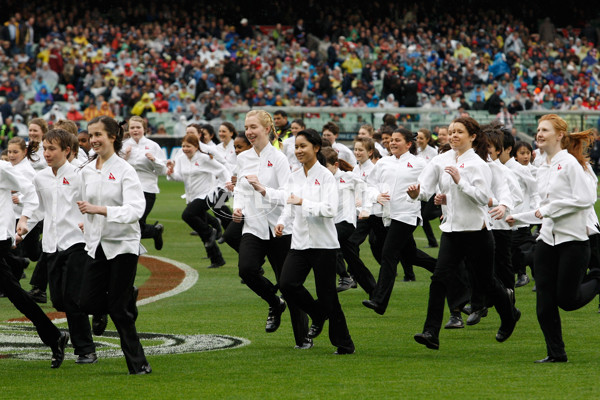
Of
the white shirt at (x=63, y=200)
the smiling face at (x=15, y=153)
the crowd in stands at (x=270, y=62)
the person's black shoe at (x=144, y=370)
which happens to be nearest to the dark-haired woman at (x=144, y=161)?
the smiling face at (x=15, y=153)

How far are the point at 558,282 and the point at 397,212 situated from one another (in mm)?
3648

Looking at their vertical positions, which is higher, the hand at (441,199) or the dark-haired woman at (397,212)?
the hand at (441,199)

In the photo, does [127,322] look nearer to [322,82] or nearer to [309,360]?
[309,360]

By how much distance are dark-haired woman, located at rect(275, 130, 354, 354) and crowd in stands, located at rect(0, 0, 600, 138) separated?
2375 cm

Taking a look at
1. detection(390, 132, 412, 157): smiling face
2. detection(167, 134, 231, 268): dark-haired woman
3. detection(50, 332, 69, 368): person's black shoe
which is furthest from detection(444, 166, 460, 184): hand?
detection(167, 134, 231, 268): dark-haired woman

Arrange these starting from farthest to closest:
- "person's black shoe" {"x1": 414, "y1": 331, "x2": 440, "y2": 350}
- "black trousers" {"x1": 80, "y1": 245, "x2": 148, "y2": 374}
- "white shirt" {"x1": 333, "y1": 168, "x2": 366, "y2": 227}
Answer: "white shirt" {"x1": 333, "y1": 168, "x2": 366, "y2": 227} → "person's black shoe" {"x1": 414, "y1": 331, "x2": 440, "y2": 350} → "black trousers" {"x1": 80, "y1": 245, "x2": 148, "y2": 374}

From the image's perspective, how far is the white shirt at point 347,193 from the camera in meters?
12.7

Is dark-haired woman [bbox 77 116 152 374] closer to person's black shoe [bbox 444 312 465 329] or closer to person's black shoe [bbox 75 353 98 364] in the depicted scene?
person's black shoe [bbox 75 353 98 364]

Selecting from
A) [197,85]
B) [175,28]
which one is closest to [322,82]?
[197,85]

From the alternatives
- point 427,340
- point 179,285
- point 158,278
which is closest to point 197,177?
point 158,278

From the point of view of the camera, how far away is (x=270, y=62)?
38.8m

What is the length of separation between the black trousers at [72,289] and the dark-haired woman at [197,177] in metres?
7.23

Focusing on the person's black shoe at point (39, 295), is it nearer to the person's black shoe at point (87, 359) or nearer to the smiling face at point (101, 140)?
the person's black shoe at point (87, 359)

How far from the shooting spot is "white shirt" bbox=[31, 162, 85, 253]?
8891 millimetres
